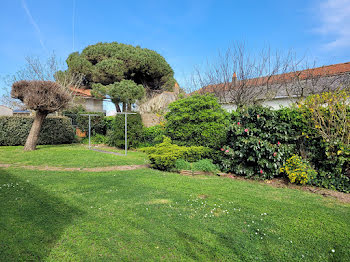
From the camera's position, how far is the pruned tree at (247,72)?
1135 centimetres

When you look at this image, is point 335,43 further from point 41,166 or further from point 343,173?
point 41,166

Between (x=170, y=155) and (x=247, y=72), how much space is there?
793 centimetres

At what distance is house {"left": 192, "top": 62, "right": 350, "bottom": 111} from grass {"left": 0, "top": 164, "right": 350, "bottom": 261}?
297 inches

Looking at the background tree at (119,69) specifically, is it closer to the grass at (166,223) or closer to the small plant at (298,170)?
the grass at (166,223)

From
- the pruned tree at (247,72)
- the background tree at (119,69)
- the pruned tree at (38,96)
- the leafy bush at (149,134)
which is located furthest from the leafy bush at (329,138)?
the background tree at (119,69)

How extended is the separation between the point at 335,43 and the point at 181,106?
7.71 metres

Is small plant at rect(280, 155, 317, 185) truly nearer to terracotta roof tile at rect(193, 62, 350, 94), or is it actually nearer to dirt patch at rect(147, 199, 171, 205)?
dirt patch at rect(147, 199, 171, 205)

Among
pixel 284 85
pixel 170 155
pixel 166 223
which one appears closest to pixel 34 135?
pixel 170 155

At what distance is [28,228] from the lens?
9.29ft

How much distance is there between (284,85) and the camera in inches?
474

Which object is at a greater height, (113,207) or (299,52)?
(299,52)

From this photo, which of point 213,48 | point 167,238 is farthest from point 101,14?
point 167,238

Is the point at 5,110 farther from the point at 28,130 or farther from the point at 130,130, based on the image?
the point at 130,130

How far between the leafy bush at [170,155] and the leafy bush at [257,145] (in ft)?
2.94
